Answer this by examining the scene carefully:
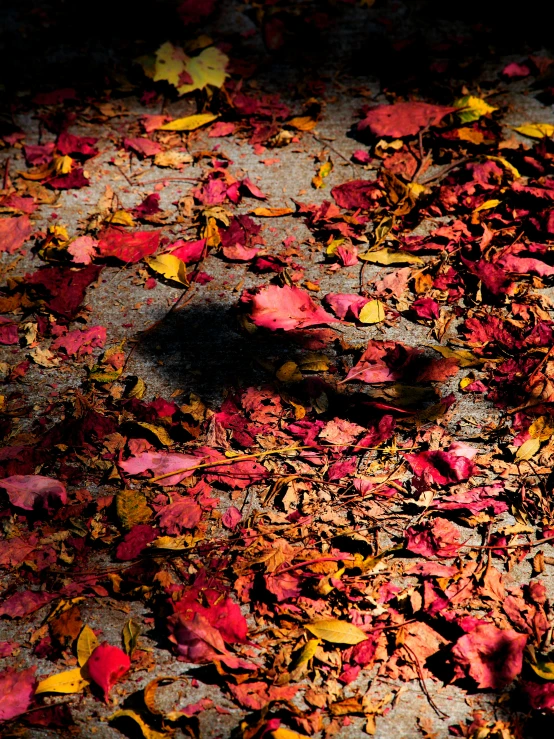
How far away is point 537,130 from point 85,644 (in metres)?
2.49

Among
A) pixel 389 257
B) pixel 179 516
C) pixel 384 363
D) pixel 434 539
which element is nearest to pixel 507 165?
pixel 389 257

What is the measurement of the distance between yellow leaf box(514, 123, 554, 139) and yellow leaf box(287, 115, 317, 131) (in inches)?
33.2

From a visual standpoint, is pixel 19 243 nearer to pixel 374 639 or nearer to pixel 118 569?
pixel 118 569

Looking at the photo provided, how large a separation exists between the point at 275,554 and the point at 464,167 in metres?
1.74

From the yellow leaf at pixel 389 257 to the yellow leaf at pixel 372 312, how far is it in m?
0.20

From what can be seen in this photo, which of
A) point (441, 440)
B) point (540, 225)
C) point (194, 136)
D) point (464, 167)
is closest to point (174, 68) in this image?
point (194, 136)

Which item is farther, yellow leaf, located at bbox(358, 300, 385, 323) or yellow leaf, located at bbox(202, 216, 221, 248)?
yellow leaf, located at bbox(202, 216, 221, 248)

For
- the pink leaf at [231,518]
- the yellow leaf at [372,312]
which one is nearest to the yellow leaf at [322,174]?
the yellow leaf at [372,312]

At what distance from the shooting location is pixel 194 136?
288 centimetres

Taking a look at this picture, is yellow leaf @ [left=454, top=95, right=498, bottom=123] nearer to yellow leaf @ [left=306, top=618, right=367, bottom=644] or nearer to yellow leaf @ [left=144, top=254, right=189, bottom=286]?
yellow leaf @ [left=144, top=254, right=189, bottom=286]

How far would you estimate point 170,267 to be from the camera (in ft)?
7.68


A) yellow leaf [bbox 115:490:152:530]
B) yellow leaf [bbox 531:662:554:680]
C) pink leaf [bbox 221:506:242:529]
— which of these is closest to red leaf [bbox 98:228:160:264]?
yellow leaf [bbox 115:490:152:530]

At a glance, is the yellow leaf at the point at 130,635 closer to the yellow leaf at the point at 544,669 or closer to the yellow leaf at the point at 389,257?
the yellow leaf at the point at 544,669

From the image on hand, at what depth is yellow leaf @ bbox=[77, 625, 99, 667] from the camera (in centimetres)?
148
